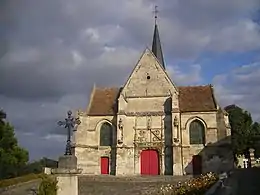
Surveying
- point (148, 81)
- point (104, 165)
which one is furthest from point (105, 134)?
point (148, 81)

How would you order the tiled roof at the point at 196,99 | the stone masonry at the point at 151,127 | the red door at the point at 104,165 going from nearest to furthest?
1. the stone masonry at the point at 151,127
2. the tiled roof at the point at 196,99
3. the red door at the point at 104,165

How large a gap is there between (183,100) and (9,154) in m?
18.2

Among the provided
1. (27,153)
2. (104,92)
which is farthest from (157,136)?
(27,153)

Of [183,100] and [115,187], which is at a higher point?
[183,100]

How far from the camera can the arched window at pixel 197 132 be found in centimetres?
3691

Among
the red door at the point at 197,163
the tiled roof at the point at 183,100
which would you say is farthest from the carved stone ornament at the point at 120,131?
the red door at the point at 197,163

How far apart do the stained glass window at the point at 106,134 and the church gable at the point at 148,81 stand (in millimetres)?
3892

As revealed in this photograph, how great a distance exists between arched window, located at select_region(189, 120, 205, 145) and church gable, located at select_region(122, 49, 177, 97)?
411 centimetres

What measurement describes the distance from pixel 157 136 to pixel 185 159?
143 inches

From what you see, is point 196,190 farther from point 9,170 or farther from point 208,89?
point 208,89

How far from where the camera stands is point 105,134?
3894 cm

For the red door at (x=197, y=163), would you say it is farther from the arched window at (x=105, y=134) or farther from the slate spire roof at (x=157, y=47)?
the slate spire roof at (x=157, y=47)

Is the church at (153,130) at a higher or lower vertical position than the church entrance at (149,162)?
higher

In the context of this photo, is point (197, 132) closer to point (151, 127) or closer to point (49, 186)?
point (151, 127)
